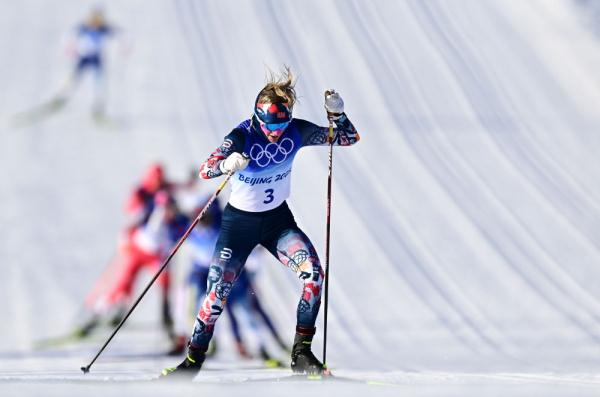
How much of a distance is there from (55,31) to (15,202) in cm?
520

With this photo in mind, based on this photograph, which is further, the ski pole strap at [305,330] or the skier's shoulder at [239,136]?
the ski pole strap at [305,330]

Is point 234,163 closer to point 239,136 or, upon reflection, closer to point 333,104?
point 239,136

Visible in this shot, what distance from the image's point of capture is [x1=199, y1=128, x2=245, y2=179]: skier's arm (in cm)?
651

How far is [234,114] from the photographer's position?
14.3 m

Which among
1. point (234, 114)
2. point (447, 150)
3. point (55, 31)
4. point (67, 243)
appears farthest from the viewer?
point (55, 31)

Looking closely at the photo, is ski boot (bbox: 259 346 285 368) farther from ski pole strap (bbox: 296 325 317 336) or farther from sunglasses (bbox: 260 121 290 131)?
sunglasses (bbox: 260 121 290 131)

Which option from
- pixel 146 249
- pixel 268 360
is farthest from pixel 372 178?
pixel 268 360

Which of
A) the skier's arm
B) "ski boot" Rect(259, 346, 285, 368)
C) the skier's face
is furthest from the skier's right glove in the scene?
"ski boot" Rect(259, 346, 285, 368)

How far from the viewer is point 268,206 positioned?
677 centimetres

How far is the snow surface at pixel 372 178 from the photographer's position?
30.3 ft

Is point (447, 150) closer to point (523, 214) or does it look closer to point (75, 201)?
point (523, 214)

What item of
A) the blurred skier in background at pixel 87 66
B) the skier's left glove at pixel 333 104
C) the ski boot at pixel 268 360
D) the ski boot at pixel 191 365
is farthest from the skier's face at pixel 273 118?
the blurred skier in background at pixel 87 66

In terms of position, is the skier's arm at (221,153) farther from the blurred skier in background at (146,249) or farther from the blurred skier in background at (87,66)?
the blurred skier in background at (87,66)

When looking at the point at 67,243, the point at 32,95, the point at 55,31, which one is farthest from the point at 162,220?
the point at 55,31
